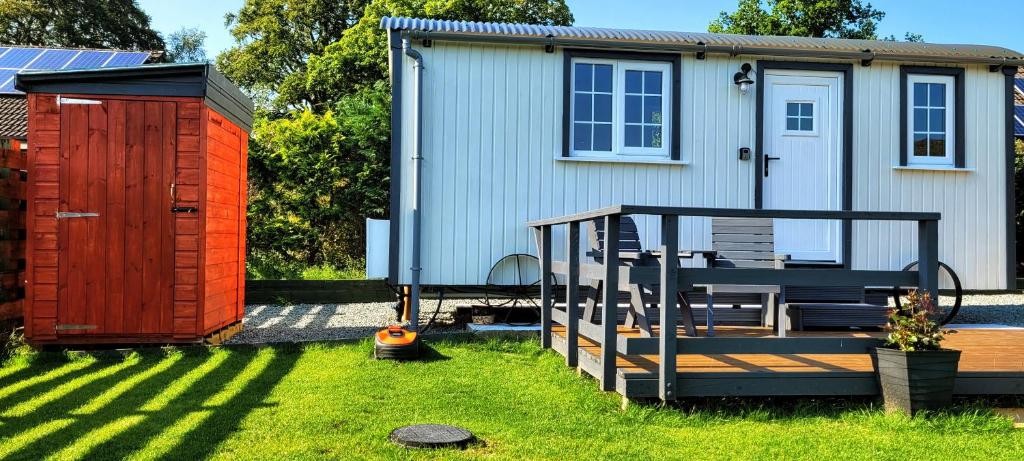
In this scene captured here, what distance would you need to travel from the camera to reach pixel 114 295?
579 centimetres

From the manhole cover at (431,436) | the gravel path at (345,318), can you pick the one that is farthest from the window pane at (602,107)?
the manhole cover at (431,436)

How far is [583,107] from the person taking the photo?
23.3ft

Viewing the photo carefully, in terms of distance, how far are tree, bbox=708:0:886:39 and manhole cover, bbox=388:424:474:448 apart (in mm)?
19540

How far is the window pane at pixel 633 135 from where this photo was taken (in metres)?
7.10

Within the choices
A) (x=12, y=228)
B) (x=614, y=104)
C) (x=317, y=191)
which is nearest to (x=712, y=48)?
(x=614, y=104)

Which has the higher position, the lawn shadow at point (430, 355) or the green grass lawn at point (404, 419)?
the lawn shadow at point (430, 355)

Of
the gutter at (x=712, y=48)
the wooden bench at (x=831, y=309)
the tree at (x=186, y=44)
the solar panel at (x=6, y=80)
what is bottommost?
the wooden bench at (x=831, y=309)

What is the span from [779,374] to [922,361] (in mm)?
665

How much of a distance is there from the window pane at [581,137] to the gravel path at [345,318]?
2.06 metres

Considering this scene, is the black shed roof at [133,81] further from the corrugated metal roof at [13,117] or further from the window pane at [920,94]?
the window pane at [920,94]

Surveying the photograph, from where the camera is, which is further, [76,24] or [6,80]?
[76,24]

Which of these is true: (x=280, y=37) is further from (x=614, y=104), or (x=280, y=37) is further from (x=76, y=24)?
(x=614, y=104)

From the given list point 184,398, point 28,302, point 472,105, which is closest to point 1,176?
point 28,302

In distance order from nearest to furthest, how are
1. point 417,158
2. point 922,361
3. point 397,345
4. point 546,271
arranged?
point 922,361 → point 397,345 → point 546,271 → point 417,158
